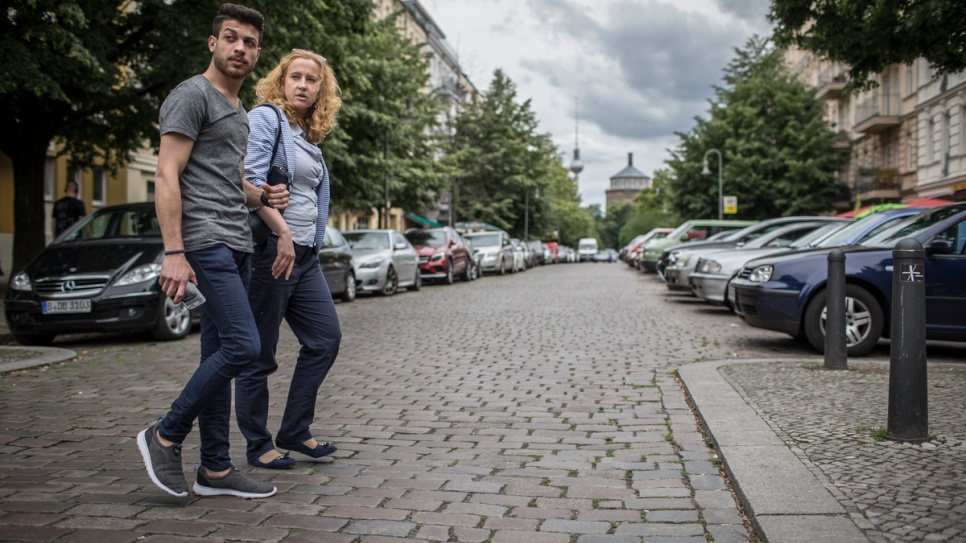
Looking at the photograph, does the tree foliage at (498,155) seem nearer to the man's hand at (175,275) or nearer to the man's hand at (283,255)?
the man's hand at (283,255)

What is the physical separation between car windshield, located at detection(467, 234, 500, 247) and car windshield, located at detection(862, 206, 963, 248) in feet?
81.9

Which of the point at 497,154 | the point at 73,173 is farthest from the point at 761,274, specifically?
the point at 497,154

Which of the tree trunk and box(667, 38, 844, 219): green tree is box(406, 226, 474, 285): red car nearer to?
the tree trunk

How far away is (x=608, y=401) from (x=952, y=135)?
1292 inches

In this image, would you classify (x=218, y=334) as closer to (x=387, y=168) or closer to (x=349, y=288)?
(x=349, y=288)

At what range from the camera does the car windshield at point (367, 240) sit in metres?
20.8

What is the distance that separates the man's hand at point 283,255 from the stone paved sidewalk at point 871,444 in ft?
8.36

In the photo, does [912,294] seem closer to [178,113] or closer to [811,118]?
[178,113]

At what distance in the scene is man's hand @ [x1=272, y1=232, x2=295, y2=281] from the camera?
13.5 feet

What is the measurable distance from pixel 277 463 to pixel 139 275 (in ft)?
20.6

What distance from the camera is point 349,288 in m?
18.0

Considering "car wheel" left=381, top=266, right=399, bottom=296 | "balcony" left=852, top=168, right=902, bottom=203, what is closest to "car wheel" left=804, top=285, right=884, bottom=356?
"car wheel" left=381, top=266, right=399, bottom=296

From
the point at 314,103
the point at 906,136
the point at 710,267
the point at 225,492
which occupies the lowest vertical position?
the point at 225,492

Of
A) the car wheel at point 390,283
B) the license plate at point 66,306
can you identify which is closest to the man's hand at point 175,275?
the license plate at point 66,306
